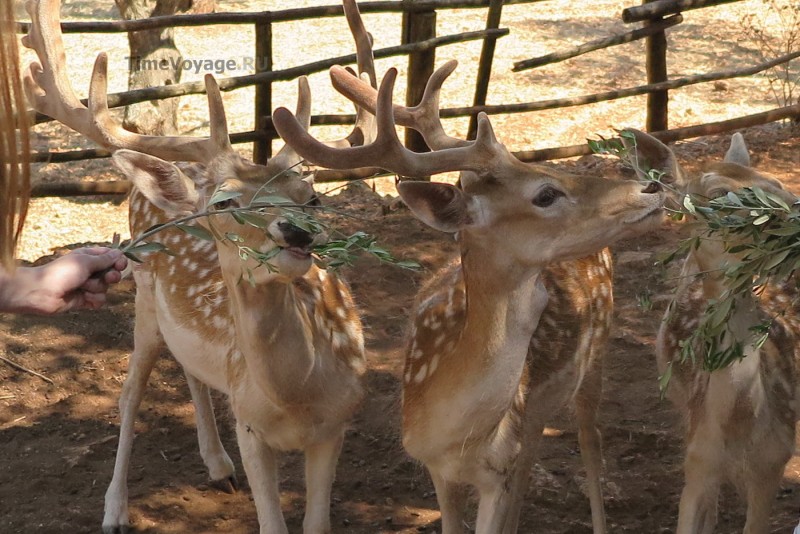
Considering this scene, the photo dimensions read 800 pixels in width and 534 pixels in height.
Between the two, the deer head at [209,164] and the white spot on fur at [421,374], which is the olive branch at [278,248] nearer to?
the deer head at [209,164]

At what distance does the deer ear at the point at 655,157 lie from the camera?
12.7 ft

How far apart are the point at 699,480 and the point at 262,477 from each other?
163cm

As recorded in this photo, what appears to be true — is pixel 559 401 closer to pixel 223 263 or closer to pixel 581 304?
pixel 581 304

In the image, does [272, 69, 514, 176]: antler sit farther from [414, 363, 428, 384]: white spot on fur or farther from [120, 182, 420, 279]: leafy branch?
[414, 363, 428, 384]: white spot on fur

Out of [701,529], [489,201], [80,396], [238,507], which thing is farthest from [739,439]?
[80,396]

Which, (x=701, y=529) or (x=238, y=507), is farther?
(x=238, y=507)

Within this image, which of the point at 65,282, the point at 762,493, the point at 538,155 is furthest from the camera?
the point at 538,155

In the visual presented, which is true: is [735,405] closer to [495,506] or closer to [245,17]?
[495,506]

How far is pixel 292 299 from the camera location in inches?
156

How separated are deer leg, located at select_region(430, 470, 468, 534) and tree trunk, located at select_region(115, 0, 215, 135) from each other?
559cm

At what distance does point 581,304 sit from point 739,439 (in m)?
0.92

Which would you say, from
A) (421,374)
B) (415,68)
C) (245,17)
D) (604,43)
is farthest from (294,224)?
(604,43)

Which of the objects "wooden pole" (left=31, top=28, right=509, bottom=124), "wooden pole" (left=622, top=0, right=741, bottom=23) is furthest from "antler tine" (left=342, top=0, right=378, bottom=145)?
"wooden pole" (left=622, top=0, right=741, bottom=23)

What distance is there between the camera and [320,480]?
14.2 ft
